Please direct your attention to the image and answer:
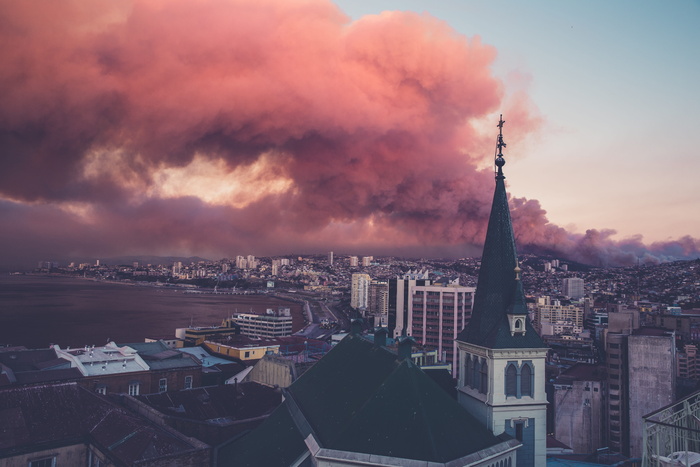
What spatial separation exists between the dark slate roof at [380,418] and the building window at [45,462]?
21.8 ft

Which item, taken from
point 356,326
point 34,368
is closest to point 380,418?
point 356,326

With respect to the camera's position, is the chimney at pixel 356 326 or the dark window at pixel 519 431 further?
the chimney at pixel 356 326

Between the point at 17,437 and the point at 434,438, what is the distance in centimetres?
1633

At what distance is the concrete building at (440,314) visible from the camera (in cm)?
8031

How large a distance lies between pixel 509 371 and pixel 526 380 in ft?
2.21

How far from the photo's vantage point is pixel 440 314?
81188 mm

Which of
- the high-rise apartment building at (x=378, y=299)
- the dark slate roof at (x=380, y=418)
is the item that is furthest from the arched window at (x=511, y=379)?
the high-rise apartment building at (x=378, y=299)

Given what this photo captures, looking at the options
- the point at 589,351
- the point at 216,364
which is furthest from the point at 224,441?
the point at 589,351

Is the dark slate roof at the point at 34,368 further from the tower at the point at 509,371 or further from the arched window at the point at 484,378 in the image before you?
the arched window at the point at 484,378

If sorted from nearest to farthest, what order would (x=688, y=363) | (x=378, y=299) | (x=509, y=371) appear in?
(x=509, y=371) < (x=688, y=363) < (x=378, y=299)

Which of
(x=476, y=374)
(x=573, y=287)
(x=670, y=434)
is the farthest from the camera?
(x=573, y=287)

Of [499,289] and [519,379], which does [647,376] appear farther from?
[519,379]

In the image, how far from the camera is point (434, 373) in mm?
22078

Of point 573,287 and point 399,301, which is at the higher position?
point 573,287
